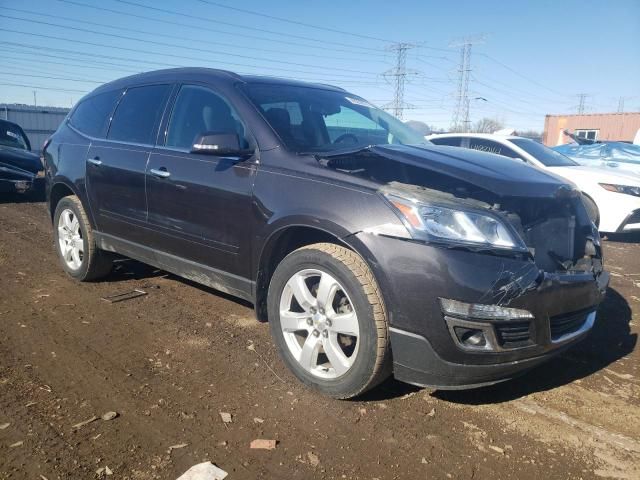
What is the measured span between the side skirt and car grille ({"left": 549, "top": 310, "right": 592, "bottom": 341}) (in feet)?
5.73

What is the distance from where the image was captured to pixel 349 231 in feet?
A: 8.31

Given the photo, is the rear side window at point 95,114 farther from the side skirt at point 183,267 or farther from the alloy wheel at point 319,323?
the alloy wheel at point 319,323

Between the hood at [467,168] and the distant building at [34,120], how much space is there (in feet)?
88.8

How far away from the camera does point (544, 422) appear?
2564 millimetres

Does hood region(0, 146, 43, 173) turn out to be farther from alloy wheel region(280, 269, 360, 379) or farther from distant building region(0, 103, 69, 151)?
distant building region(0, 103, 69, 151)

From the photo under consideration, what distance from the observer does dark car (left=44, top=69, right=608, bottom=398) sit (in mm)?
2357

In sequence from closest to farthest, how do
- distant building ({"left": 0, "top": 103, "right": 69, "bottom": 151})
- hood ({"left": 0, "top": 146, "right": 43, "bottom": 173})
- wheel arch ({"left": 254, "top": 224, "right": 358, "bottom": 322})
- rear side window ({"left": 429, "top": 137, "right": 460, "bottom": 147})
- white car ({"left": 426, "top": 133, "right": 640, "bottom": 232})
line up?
wheel arch ({"left": 254, "top": 224, "right": 358, "bottom": 322}) → white car ({"left": 426, "top": 133, "right": 640, "bottom": 232}) → rear side window ({"left": 429, "top": 137, "right": 460, "bottom": 147}) → hood ({"left": 0, "top": 146, "right": 43, "bottom": 173}) → distant building ({"left": 0, "top": 103, "right": 69, "bottom": 151})

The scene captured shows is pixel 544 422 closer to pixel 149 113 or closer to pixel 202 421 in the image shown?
pixel 202 421

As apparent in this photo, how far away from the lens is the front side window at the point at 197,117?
3.40 meters

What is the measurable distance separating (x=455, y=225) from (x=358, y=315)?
0.66m

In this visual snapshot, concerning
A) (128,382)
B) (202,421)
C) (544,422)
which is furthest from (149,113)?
(544,422)

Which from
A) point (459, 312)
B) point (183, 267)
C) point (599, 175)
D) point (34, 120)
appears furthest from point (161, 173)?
point (34, 120)

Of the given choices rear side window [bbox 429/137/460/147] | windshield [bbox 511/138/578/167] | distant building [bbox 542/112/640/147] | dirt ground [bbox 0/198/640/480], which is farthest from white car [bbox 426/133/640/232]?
distant building [bbox 542/112/640/147]

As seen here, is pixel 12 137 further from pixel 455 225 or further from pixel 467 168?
pixel 455 225
